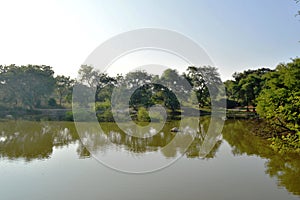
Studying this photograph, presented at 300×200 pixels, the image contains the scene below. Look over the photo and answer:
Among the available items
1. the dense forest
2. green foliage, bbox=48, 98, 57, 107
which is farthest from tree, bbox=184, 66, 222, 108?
green foliage, bbox=48, 98, 57, 107

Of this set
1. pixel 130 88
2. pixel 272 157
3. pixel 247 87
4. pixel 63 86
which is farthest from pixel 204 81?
pixel 272 157

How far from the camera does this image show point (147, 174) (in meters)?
8.27

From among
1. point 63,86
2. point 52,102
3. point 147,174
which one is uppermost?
point 63,86

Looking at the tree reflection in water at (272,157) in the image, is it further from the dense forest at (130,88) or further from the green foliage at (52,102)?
the green foliage at (52,102)

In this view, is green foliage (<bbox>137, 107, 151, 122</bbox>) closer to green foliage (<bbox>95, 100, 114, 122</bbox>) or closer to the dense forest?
the dense forest

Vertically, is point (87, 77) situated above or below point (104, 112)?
above

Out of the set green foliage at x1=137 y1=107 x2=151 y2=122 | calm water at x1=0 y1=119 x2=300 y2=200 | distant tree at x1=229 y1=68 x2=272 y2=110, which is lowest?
calm water at x1=0 y1=119 x2=300 y2=200

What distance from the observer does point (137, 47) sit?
7.51 m

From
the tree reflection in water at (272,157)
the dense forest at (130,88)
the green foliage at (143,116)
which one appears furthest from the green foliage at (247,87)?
the tree reflection in water at (272,157)

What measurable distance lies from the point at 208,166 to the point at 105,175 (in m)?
3.44

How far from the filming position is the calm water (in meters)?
6.62

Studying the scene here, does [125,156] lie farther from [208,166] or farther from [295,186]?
[295,186]

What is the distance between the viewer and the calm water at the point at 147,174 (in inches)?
261

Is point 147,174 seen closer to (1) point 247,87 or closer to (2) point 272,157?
(2) point 272,157
